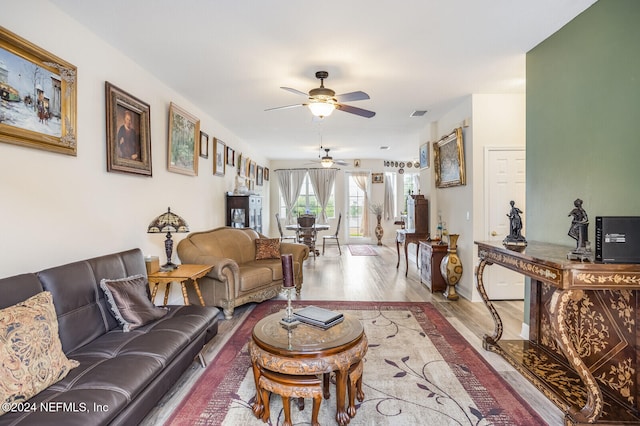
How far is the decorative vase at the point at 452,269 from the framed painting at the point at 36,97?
431cm

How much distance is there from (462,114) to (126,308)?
15.1 ft

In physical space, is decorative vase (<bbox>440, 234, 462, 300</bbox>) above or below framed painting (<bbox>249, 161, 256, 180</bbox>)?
below

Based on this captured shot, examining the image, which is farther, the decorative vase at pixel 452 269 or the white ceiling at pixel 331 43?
the decorative vase at pixel 452 269

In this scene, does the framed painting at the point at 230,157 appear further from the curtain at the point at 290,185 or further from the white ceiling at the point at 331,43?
the curtain at the point at 290,185

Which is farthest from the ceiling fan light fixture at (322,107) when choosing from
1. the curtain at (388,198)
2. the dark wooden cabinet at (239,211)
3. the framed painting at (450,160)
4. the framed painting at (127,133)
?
the curtain at (388,198)

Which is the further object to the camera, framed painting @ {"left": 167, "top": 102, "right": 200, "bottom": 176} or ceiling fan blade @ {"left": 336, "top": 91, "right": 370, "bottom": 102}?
Result: framed painting @ {"left": 167, "top": 102, "right": 200, "bottom": 176}

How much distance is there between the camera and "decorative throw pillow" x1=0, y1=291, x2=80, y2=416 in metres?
1.42

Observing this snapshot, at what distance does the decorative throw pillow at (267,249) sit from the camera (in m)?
4.92

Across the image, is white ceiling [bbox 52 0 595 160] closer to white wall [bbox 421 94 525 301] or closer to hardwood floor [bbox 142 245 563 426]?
white wall [bbox 421 94 525 301]

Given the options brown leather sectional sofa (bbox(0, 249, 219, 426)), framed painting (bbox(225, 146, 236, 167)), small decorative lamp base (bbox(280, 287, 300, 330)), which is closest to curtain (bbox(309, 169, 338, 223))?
framed painting (bbox(225, 146, 236, 167))

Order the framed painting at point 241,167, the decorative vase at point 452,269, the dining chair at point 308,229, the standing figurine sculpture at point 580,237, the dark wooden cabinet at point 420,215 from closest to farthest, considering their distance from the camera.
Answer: the standing figurine sculpture at point 580,237, the decorative vase at point 452,269, the dark wooden cabinet at point 420,215, the framed painting at point 241,167, the dining chair at point 308,229

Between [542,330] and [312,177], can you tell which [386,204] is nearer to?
[312,177]

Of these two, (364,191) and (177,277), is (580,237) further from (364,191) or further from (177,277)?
(364,191)

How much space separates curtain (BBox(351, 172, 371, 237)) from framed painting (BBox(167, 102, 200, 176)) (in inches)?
252
